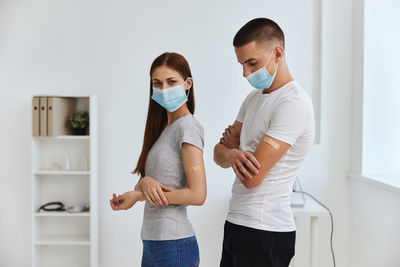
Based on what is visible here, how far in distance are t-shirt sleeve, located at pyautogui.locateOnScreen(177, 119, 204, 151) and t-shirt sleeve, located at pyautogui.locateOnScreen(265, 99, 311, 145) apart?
26cm

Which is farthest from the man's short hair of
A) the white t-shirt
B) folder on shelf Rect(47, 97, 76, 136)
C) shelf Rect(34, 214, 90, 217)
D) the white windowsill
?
shelf Rect(34, 214, 90, 217)

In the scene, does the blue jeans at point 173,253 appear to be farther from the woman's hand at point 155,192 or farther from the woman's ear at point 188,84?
the woman's ear at point 188,84

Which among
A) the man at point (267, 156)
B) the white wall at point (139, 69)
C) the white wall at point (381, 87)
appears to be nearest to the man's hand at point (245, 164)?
the man at point (267, 156)

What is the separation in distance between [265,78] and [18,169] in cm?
231

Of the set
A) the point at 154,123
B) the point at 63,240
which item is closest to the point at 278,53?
the point at 154,123

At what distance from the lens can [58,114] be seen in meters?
2.75

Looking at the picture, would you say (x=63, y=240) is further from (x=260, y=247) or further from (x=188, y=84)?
(x=260, y=247)

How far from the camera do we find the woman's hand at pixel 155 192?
1344 mm

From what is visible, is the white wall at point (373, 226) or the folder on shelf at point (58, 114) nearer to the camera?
the white wall at point (373, 226)

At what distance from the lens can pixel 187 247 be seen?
1387 mm

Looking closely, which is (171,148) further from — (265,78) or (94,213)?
(94,213)

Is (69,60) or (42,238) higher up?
(69,60)

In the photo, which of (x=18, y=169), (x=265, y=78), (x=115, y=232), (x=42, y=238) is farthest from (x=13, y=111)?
(x=265, y=78)

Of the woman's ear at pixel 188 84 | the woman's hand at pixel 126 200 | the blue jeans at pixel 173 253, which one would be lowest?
the blue jeans at pixel 173 253
